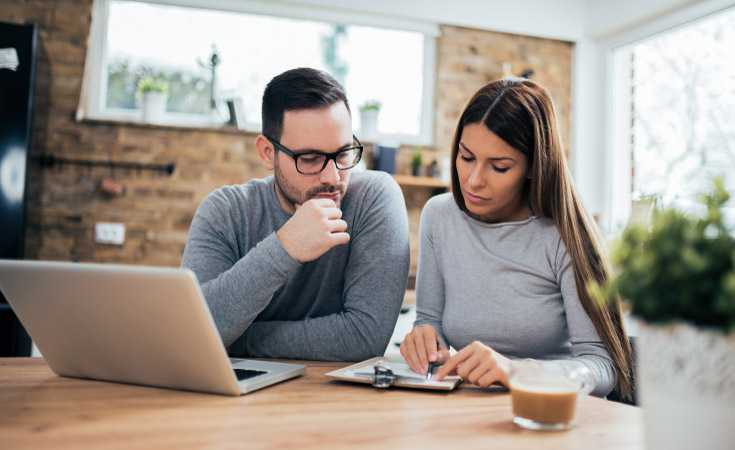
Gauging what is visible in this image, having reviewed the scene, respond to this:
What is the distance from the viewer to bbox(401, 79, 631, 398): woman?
1.31 m

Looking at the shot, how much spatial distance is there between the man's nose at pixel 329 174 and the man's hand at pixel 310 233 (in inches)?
8.4

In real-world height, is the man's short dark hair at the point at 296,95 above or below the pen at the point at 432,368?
above

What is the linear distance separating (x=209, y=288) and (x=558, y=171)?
83cm

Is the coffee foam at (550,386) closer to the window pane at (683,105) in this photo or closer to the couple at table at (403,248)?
the couple at table at (403,248)

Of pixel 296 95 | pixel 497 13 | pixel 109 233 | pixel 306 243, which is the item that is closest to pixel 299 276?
pixel 306 243

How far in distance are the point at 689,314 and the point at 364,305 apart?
2.94 feet

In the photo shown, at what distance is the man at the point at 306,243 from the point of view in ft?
4.04

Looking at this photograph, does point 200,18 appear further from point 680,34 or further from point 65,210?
point 680,34

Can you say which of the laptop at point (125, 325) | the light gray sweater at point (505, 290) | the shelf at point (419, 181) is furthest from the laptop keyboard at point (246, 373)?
the shelf at point (419, 181)

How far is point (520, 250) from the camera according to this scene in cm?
144

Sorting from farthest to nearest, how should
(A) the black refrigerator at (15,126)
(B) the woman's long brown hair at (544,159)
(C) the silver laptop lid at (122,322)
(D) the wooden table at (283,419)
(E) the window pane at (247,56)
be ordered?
(E) the window pane at (247,56) → (A) the black refrigerator at (15,126) → (B) the woman's long brown hair at (544,159) → (C) the silver laptop lid at (122,322) → (D) the wooden table at (283,419)

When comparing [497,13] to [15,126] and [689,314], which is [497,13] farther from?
[689,314]

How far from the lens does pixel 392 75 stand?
393 centimetres

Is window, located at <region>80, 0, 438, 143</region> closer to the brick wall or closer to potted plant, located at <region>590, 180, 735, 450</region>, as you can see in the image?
the brick wall
